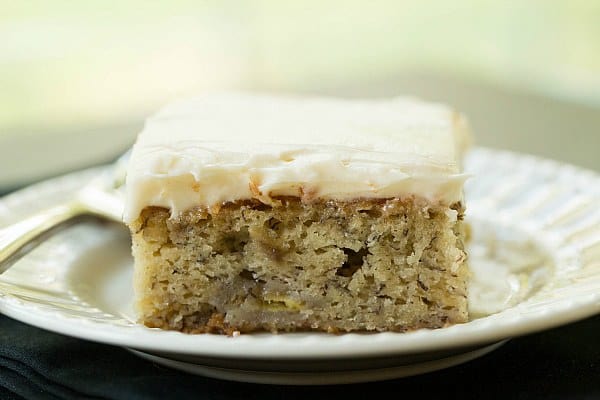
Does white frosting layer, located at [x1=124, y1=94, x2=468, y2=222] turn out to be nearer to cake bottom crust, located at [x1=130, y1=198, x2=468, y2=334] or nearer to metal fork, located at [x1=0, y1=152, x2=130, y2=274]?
cake bottom crust, located at [x1=130, y1=198, x2=468, y2=334]

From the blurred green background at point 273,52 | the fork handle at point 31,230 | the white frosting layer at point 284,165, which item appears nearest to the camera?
the white frosting layer at point 284,165

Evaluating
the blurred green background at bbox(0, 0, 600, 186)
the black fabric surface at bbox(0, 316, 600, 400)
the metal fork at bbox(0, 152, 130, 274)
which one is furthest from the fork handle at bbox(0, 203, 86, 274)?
the blurred green background at bbox(0, 0, 600, 186)

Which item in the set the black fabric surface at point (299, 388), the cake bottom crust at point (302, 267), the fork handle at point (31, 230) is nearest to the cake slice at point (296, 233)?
the cake bottom crust at point (302, 267)

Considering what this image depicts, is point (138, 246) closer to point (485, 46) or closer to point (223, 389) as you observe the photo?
point (223, 389)

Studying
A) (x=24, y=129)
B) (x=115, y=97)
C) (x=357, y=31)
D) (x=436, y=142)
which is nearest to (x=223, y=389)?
(x=436, y=142)

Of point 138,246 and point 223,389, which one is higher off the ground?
point 138,246

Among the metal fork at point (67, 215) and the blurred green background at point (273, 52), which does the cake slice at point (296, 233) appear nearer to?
the metal fork at point (67, 215)
